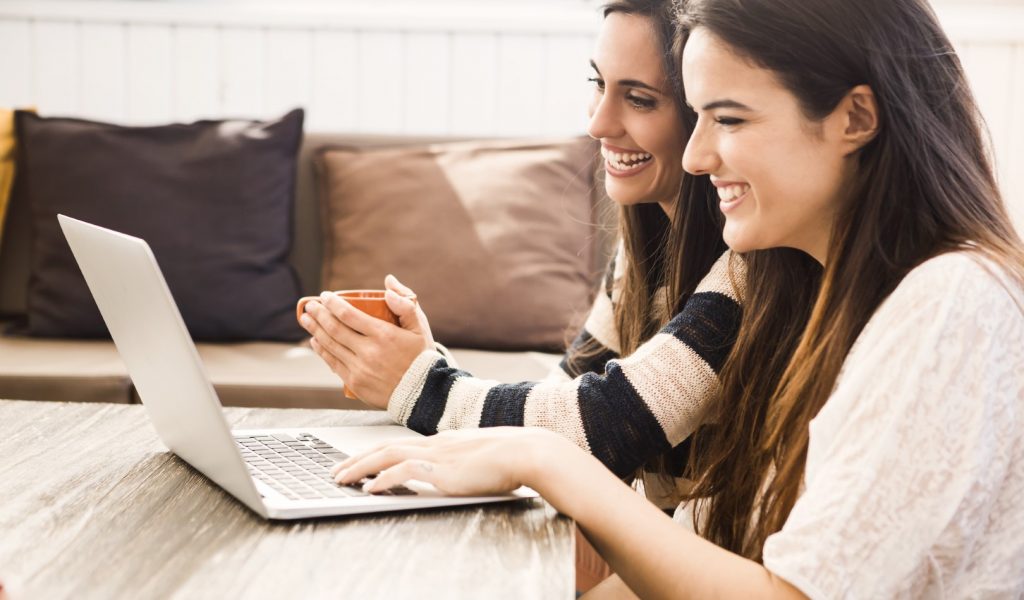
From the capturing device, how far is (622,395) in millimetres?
1030

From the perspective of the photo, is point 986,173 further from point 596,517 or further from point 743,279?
point 596,517

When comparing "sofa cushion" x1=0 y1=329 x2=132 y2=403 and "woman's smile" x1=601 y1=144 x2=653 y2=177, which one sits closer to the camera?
"woman's smile" x1=601 y1=144 x2=653 y2=177

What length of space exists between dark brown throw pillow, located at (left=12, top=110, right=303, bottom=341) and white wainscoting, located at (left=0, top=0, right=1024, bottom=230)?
22.0 inches

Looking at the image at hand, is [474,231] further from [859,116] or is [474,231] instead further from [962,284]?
[962,284]

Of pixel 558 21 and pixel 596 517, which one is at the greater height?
pixel 558 21

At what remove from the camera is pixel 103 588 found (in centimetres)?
61

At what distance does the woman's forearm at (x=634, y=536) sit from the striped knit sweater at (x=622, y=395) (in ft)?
0.71

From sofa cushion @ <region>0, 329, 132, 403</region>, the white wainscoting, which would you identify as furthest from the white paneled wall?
sofa cushion @ <region>0, 329, 132, 403</region>

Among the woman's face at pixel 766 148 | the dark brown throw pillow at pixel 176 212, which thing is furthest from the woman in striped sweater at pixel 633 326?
the dark brown throw pillow at pixel 176 212

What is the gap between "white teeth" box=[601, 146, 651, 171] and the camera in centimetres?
131

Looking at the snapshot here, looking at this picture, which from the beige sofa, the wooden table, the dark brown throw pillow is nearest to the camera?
the wooden table

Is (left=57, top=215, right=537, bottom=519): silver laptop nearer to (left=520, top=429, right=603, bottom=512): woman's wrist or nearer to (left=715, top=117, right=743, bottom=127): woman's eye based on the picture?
(left=520, top=429, right=603, bottom=512): woman's wrist

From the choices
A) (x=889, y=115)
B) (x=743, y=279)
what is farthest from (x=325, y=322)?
(x=889, y=115)

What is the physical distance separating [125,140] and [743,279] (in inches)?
60.7
